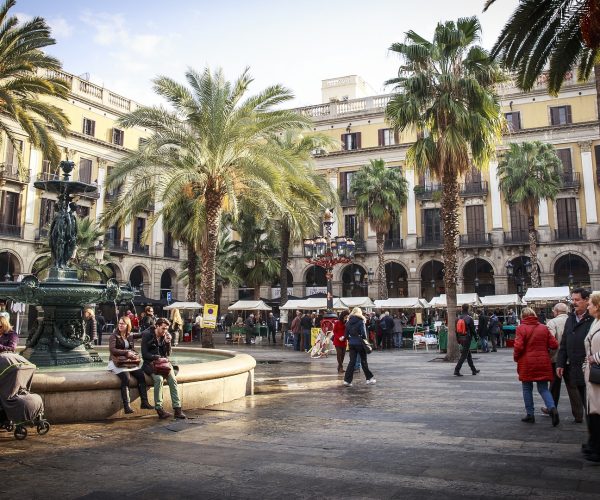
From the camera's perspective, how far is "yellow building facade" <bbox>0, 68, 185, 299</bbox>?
3259 cm

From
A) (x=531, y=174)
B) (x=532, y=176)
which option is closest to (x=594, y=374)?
(x=532, y=176)

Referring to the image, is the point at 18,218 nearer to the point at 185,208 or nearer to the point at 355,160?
the point at 185,208

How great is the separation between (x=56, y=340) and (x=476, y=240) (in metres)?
33.9

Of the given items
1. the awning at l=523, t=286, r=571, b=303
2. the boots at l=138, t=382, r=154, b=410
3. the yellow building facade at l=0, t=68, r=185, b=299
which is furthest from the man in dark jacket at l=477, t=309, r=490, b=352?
the yellow building facade at l=0, t=68, r=185, b=299

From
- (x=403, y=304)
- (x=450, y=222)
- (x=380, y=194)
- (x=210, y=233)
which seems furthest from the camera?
(x=380, y=194)

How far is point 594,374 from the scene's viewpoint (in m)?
4.79

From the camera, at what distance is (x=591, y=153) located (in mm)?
35219

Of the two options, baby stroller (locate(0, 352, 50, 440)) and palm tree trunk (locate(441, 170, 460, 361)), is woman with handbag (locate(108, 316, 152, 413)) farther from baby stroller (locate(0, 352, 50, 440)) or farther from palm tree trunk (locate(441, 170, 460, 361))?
palm tree trunk (locate(441, 170, 460, 361))

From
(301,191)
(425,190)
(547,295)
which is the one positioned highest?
(425,190)

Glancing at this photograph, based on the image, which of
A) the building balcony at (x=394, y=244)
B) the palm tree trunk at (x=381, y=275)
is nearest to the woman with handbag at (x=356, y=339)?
the palm tree trunk at (x=381, y=275)

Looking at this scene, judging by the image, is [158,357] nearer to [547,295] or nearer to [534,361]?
[534,361]

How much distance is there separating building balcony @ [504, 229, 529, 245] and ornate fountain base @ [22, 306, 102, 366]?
3338 cm

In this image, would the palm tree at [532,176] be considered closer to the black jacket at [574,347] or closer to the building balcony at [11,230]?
the black jacket at [574,347]

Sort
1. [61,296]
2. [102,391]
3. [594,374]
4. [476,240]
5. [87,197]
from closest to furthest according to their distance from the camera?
[594,374] → [102,391] → [61,296] → [87,197] → [476,240]
